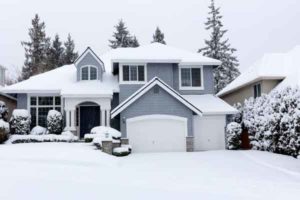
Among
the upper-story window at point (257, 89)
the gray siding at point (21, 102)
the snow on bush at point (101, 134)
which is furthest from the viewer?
the upper-story window at point (257, 89)

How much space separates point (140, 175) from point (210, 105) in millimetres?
11593

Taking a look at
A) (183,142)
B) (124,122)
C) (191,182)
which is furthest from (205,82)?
(191,182)

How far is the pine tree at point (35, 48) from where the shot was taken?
46.3 metres

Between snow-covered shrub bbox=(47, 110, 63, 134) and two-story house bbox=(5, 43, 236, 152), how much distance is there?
1.59 ft

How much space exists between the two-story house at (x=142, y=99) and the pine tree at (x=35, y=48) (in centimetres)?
2175

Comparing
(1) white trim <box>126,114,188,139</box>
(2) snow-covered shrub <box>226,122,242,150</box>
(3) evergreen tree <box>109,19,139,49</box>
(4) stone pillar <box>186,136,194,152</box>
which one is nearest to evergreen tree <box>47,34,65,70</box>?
(3) evergreen tree <box>109,19,139,49</box>

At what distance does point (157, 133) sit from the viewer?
2128 centimetres

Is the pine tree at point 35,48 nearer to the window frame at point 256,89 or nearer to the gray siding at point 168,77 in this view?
the gray siding at point 168,77

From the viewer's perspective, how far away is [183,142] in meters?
21.4

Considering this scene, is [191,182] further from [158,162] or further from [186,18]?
[186,18]

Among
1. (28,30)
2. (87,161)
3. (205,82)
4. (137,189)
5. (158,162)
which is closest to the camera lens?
(137,189)

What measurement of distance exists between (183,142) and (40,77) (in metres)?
11.2

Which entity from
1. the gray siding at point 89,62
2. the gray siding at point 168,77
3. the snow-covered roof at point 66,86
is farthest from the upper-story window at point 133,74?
the gray siding at point 89,62

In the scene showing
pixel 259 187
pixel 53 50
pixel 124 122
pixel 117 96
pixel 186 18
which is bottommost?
pixel 259 187
